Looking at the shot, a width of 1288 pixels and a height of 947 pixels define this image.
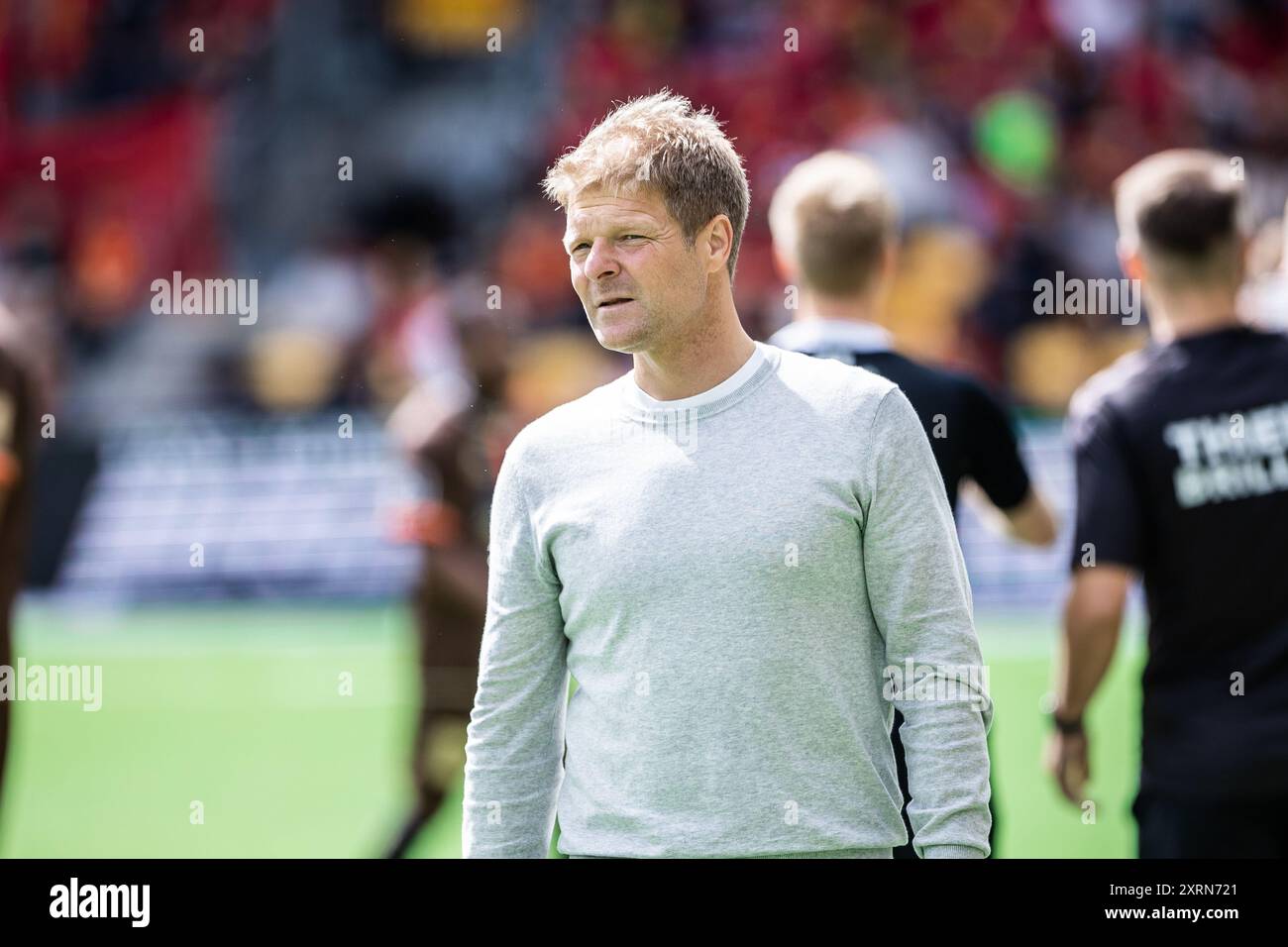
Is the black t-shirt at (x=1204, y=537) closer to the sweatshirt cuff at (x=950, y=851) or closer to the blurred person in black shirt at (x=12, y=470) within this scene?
the sweatshirt cuff at (x=950, y=851)

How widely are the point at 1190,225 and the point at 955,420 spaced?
660 millimetres

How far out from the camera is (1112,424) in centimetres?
324

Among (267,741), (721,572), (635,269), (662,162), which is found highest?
(662,162)

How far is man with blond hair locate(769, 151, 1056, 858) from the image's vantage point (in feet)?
10.4

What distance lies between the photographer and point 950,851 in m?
2.18

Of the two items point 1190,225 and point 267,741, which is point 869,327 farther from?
point 267,741

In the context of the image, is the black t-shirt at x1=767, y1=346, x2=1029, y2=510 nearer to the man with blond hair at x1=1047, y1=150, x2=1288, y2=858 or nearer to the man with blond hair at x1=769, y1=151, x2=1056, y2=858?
the man with blond hair at x1=769, y1=151, x2=1056, y2=858

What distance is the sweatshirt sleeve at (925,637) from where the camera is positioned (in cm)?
219

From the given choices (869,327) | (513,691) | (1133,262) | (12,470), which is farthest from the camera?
(12,470)

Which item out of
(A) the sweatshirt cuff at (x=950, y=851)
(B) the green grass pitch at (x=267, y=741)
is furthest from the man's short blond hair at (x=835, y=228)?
(B) the green grass pitch at (x=267, y=741)

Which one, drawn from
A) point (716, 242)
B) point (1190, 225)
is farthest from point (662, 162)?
point (1190, 225)

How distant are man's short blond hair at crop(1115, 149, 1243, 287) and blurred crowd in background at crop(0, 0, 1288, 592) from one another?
284 inches

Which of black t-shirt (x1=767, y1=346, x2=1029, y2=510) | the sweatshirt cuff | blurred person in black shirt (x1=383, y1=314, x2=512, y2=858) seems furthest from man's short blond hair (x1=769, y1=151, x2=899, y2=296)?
blurred person in black shirt (x1=383, y1=314, x2=512, y2=858)
